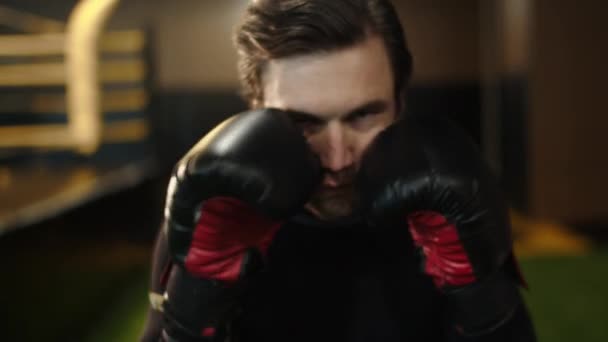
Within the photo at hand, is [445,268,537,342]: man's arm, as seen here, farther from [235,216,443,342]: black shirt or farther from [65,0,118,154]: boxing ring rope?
[65,0,118,154]: boxing ring rope

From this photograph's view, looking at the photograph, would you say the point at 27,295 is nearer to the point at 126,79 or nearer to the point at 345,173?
the point at 345,173

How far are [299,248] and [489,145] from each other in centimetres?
341

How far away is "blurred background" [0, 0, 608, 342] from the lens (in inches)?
87.7

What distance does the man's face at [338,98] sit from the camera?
664 millimetres

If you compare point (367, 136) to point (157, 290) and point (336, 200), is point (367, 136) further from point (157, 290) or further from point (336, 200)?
point (157, 290)

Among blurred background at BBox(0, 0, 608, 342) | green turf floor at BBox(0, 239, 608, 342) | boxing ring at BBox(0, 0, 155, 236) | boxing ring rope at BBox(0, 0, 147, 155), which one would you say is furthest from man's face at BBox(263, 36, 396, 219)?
boxing ring rope at BBox(0, 0, 147, 155)

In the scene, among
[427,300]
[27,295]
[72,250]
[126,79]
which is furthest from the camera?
[126,79]

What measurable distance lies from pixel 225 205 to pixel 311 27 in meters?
0.21

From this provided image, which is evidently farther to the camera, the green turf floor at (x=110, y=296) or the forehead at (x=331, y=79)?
the green turf floor at (x=110, y=296)

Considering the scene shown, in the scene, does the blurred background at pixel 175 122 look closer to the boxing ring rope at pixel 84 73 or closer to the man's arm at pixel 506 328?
the boxing ring rope at pixel 84 73

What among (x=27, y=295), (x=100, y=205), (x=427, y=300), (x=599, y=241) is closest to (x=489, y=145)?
(x=599, y=241)

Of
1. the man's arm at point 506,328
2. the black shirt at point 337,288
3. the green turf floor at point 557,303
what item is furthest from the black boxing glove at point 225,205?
the green turf floor at point 557,303

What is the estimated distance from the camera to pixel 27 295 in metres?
1.59

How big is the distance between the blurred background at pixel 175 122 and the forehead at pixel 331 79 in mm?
1362
